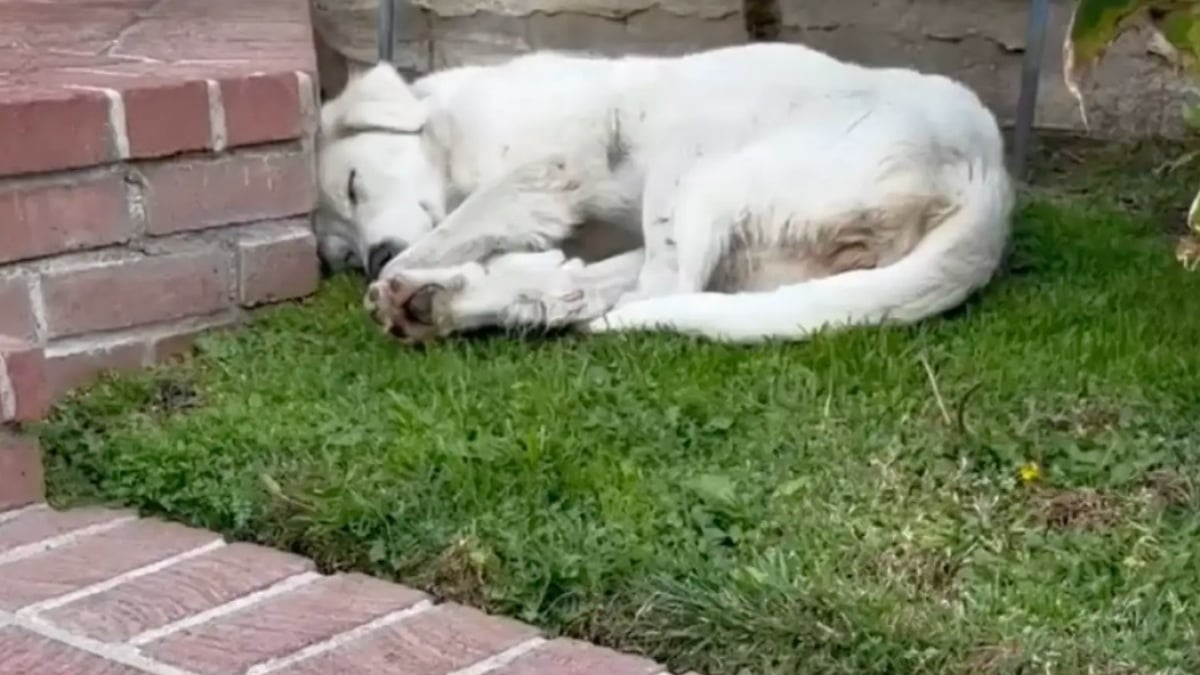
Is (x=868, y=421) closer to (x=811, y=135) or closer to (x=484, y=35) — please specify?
(x=811, y=135)

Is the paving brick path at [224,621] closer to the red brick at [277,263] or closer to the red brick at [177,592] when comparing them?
the red brick at [177,592]

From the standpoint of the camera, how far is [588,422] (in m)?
2.38

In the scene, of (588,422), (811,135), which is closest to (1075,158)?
(811,135)

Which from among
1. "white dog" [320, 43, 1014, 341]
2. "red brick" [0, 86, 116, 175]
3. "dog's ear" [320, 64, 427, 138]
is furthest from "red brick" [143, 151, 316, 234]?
"dog's ear" [320, 64, 427, 138]

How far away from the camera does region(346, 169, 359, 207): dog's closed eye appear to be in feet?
10.7

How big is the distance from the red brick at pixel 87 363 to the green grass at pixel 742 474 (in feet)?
0.19

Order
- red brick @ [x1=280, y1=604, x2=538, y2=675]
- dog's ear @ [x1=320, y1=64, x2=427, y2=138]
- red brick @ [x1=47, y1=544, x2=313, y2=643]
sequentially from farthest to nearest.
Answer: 1. dog's ear @ [x1=320, y1=64, x2=427, y2=138]
2. red brick @ [x1=47, y1=544, x2=313, y2=643]
3. red brick @ [x1=280, y1=604, x2=538, y2=675]

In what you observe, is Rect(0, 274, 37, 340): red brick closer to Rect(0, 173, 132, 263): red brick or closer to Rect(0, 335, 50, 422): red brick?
Rect(0, 173, 132, 263): red brick

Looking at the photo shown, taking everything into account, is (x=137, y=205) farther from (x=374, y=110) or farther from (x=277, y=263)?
(x=374, y=110)

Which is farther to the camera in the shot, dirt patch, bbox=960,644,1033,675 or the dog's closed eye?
the dog's closed eye

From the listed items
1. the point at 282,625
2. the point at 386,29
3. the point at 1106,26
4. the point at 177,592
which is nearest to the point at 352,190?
the point at 386,29

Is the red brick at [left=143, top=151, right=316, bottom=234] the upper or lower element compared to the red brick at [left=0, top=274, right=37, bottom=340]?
upper

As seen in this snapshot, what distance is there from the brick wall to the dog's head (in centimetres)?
19

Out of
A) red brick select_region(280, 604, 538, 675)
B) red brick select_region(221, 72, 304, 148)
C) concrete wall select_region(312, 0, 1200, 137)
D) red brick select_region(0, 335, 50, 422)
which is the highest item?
red brick select_region(221, 72, 304, 148)
